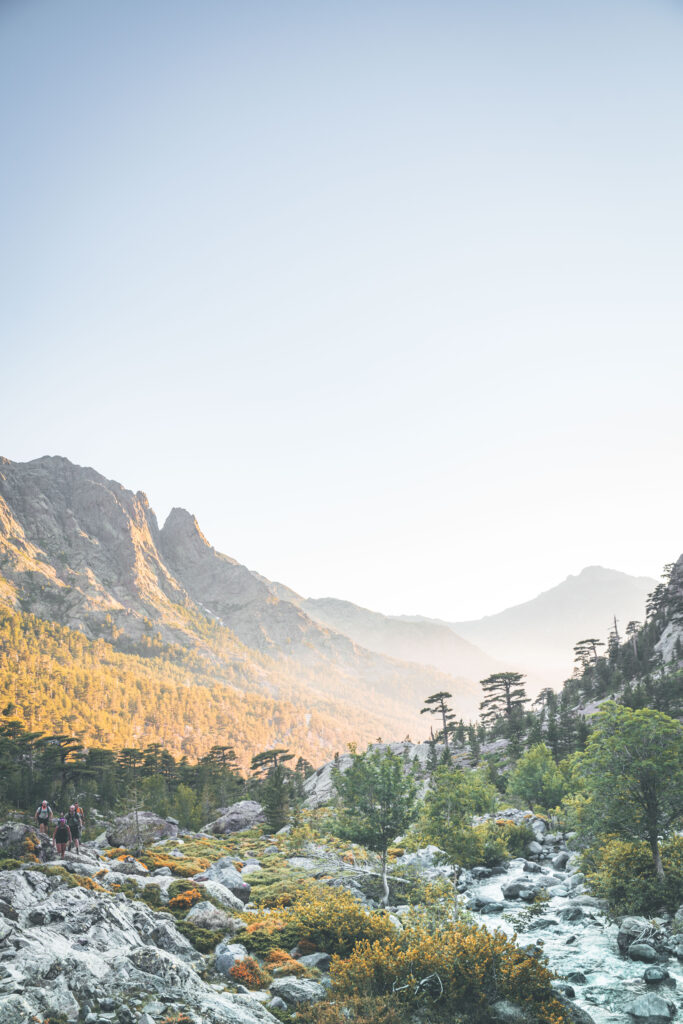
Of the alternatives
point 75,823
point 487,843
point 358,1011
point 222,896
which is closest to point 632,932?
point 358,1011

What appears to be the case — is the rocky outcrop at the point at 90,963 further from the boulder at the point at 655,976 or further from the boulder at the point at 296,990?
the boulder at the point at 655,976

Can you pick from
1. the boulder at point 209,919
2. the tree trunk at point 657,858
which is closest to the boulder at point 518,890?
the tree trunk at point 657,858

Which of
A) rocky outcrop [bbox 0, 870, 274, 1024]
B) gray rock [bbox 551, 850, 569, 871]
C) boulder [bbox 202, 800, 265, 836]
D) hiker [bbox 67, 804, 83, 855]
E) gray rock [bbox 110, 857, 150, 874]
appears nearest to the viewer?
rocky outcrop [bbox 0, 870, 274, 1024]

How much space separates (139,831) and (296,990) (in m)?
42.6

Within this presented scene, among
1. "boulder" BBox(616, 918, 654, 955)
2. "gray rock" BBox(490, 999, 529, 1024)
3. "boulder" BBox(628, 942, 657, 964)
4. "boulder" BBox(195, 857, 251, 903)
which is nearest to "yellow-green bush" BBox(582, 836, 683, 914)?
"boulder" BBox(616, 918, 654, 955)

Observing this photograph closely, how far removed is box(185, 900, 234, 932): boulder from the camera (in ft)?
81.7

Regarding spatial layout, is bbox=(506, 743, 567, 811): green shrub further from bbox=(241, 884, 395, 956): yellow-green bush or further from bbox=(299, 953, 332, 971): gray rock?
bbox=(299, 953, 332, 971): gray rock

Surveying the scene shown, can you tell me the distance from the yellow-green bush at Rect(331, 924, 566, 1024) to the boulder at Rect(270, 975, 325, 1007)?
81 cm

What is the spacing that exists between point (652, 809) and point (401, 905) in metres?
15.6

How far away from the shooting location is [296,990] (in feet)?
59.7

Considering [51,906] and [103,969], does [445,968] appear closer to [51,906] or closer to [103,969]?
[103,969]

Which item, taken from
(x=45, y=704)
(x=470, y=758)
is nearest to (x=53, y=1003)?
(x=470, y=758)

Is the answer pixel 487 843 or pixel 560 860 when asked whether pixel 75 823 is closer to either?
pixel 487 843

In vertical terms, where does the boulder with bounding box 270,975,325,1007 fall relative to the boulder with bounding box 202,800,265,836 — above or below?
above
